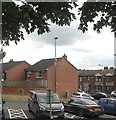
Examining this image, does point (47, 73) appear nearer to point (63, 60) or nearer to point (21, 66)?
point (63, 60)

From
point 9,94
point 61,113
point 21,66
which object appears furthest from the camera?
point 21,66

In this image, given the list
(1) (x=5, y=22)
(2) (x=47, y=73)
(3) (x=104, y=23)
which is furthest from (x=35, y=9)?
(2) (x=47, y=73)

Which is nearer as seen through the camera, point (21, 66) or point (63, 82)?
point (63, 82)

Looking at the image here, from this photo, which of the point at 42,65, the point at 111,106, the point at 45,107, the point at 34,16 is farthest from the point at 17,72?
the point at 34,16

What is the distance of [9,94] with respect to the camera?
41.4 meters

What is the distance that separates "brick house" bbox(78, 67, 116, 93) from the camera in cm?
8362

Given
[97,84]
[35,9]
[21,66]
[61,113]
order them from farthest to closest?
[97,84] < [21,66] < [61,113] < [35,9]

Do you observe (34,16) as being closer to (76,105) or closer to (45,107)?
(45,107)

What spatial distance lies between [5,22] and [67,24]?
1.45 meters

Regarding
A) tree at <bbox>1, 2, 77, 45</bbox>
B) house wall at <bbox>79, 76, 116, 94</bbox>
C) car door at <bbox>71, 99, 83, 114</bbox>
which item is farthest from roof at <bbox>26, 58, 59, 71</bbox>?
tree at <bbox>1, 2, 77, 45</bbox>

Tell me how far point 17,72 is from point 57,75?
8690 mm

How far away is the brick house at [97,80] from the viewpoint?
83.6m

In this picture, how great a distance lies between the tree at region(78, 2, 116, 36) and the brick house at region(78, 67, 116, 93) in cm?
7376

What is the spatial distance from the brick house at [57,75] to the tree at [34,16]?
39574mm
